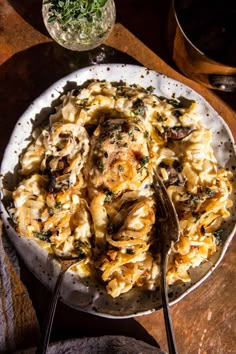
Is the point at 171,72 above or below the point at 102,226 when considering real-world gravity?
above

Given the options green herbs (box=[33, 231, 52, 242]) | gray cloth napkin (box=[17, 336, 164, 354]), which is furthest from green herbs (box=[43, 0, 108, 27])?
gray cloth napkin (box=[17, 336, 164, 354])

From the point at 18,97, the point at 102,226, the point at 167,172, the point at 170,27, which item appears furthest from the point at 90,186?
the point at 170,27

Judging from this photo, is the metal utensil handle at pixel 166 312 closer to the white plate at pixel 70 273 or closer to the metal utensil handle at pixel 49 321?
the white plate at pixel 70 273

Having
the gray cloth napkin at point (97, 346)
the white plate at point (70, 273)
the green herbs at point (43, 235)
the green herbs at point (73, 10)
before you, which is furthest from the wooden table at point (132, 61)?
the green herbs at point (43, 235)

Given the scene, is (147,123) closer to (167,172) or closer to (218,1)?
(167,172)

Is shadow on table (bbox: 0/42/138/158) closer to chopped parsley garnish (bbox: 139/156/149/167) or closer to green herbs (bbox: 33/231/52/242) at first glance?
green herbs (bbox: 33/231/52/242)

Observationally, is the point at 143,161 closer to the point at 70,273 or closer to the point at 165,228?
the point at 165,228

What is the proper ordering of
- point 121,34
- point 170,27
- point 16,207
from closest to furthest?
point 16,207 < point 170,27 < point 121,34
